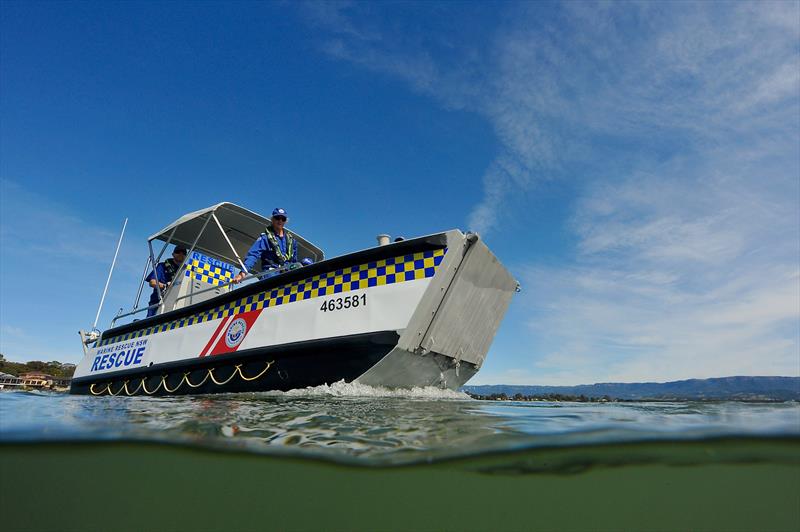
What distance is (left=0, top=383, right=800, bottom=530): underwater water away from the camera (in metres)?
2.08

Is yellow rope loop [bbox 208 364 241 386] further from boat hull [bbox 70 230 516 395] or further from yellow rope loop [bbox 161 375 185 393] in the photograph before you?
yellow rope loop [bbox 161 375 185 393]

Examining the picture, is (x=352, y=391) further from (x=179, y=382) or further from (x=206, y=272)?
(x=206, y=272)

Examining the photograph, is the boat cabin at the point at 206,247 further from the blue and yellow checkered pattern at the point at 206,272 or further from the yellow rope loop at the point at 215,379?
the yellow rope loop at the point at 215,379

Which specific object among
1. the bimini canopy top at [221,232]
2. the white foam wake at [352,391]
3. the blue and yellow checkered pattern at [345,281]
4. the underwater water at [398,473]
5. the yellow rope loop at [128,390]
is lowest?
the underwater water at [398,473]

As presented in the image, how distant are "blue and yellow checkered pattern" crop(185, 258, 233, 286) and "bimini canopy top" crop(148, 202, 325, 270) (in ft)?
1.17

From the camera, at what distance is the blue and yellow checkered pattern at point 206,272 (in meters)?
7.84

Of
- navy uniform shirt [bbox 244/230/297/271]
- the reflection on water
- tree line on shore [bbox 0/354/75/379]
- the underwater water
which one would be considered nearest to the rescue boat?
navy uniform shirt [bbox 244/230/297/271]

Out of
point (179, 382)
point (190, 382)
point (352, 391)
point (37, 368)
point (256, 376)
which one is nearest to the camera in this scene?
point (352, 391)

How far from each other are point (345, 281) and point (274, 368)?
55.5 inches

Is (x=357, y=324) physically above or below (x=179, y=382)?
above

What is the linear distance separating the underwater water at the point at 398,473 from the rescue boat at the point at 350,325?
1.80 metres

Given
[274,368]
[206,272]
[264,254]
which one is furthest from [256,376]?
[206,272]

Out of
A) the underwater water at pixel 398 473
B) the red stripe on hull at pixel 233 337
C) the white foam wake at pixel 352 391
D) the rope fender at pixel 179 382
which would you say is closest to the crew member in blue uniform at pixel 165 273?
the rope fender at pixel 179 382

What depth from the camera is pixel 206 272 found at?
807cm
